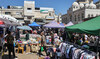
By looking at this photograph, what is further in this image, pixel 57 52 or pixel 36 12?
pixel 36 12

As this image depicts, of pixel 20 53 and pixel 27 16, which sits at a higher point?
pixel 27 16

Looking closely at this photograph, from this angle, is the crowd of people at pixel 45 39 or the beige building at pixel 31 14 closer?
the crowd of people at pixel 45 39

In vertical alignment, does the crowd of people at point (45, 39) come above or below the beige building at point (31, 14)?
below

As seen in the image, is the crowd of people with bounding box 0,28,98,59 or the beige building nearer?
the crowd of people with bounding box 0,28,98,59

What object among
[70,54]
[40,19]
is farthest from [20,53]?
[40,19]

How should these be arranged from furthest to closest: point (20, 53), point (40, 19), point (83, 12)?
point (83, 12), point (40, 19), point (20, 53)

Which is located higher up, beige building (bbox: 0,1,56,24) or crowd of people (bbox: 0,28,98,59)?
beige building (bbox: 0,1,56,24)

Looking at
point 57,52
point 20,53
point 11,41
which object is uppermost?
point 11,41

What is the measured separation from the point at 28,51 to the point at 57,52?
10.9ft

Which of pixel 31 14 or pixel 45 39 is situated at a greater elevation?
pixel 31 14

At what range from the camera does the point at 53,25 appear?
14.1 metres

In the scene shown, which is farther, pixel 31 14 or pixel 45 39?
pixel 31 14

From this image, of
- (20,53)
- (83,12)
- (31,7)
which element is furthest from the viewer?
(83,12)

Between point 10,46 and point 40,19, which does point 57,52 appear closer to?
point 10,46
